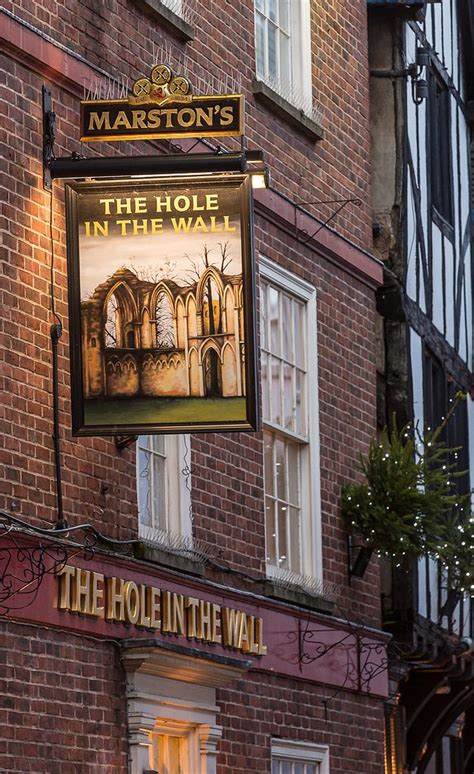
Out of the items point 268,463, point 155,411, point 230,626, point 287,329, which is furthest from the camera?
point 287,329

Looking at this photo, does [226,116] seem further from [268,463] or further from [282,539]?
[282,539]

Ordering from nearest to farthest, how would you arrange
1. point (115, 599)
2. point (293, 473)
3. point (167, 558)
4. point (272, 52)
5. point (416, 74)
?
point (115, 599)
point (167, 558)
point (293, 473)
point (272, 52)
point (416, 74)

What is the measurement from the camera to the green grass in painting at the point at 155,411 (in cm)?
938

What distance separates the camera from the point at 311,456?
43.1 feet

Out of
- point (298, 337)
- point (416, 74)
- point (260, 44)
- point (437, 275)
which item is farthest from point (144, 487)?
point (437, 275)

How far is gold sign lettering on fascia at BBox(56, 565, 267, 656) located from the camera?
9537mm

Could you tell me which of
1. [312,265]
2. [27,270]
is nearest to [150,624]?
[27,270]

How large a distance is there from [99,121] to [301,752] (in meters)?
4.68

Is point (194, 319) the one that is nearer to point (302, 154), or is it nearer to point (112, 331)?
point (112, 331)

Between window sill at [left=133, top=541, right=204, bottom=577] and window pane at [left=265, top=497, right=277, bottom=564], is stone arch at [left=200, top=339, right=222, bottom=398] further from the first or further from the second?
window pane at [left=265, top=497, right=277, bottom=564]

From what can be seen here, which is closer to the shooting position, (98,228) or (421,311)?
(98,228)

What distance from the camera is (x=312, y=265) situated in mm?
13383

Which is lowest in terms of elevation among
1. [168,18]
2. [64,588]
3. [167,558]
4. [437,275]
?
[64,588]

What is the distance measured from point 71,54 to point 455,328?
9187 millimetres
